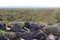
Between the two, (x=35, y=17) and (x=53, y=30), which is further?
(x=35, y=17)

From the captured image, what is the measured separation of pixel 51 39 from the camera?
32.9ft

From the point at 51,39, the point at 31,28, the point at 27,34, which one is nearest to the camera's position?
the point at 51,39

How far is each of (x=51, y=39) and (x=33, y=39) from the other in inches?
38.4

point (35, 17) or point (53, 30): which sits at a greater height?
point (53, 30)

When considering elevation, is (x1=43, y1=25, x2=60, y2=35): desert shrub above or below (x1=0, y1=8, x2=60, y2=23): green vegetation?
above

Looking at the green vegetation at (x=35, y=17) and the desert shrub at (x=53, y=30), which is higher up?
the desert shrub at (x=53, y=30)

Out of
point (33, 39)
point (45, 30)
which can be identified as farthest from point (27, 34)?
point (45, 30)

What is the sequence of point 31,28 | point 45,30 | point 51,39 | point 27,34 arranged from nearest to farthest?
point 51,39 < point 27,34 < point 45,30 < point 31,28

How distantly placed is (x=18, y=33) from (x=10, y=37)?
1.57 feet

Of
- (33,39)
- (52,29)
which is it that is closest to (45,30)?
(52,29)

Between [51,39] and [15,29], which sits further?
[15,29]

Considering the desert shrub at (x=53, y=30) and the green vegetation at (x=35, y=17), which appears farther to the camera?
the green vegetation at (x=35, y=17)

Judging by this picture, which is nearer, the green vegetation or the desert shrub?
the desert shrub

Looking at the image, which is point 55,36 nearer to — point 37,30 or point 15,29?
point 37,30
